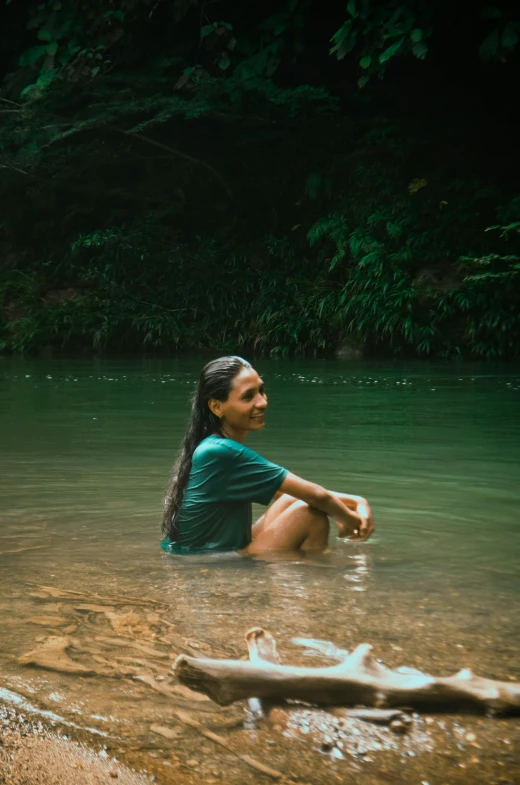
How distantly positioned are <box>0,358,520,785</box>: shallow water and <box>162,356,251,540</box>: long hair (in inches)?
10.4

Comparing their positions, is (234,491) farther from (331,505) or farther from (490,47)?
(490,47)

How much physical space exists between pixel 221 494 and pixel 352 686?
6.47 ft

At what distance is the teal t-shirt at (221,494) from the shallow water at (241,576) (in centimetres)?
22

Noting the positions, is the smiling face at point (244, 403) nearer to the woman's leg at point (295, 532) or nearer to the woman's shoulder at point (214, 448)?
the woman's shoulder at point (214, 448)

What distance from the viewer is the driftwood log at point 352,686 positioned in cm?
239

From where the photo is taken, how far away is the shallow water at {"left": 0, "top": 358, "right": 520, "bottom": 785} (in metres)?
2.46

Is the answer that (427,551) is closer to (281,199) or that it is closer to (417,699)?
(417,699)

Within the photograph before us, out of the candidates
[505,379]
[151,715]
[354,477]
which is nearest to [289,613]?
[151,715]

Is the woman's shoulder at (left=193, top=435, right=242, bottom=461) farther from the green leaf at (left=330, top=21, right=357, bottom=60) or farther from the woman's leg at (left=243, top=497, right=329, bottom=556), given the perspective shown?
the green leaf at (left=330, top=21, right=357, bottom=60)

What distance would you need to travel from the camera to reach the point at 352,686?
242 centimetres

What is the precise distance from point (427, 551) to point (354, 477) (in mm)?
2034

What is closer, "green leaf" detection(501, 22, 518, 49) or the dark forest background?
"green leaf" detection(501, 22, 518, 49)

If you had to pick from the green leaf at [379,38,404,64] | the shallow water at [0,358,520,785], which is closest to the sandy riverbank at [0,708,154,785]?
the shallow water at [0,358,520,785]

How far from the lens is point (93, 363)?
2044cm
